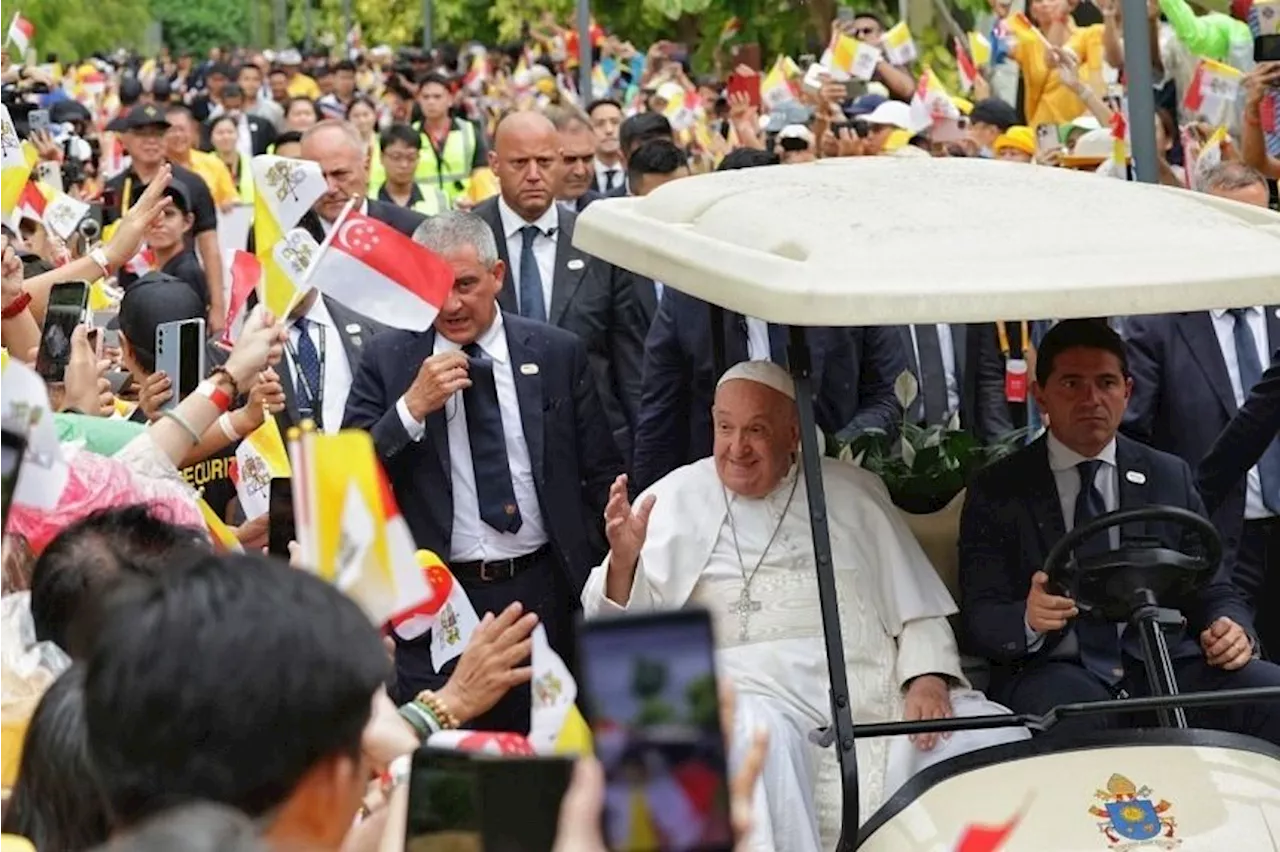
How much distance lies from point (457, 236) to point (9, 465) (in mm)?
3199

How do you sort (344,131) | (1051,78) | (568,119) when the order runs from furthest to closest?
(1051,78) < (568,119) < (344,131)

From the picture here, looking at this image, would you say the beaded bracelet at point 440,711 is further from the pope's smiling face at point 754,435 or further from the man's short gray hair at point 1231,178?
the man's short gray hair at point 1231,178

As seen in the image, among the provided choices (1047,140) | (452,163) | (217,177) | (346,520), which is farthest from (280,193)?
(452,163)

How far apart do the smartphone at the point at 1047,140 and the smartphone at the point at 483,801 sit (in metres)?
11.2

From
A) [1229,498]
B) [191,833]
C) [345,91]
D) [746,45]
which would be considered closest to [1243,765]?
[1229,498]

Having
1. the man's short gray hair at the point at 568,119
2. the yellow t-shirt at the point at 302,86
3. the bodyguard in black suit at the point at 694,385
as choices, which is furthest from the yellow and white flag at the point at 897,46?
the yellow t-shirt at the point at 302,86

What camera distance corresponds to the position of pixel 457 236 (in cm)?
736

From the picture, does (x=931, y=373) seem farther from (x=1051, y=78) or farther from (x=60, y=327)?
(x=1051, y=78)

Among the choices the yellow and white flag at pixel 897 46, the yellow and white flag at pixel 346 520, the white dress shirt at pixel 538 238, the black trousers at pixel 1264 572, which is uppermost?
the yellow and white flag at pixel 897 46

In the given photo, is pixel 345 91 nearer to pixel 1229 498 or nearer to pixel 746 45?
pixel 746 45

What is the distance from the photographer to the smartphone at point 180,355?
693 centimetres

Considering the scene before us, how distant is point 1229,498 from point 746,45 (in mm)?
21205

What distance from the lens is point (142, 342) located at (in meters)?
7.46

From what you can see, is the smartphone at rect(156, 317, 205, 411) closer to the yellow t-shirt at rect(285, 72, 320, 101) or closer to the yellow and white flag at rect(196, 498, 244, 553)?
the yellow and white flag at rect(196, 498, 244, 553)
